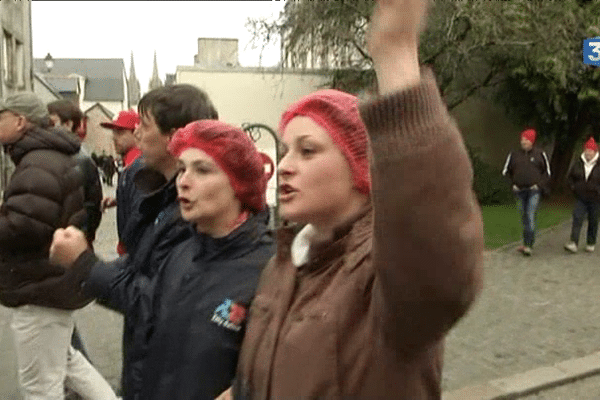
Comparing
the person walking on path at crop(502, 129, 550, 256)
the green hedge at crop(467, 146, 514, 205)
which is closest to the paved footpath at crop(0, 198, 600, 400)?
the person walking on path at crop(502, 129, 550, 256)

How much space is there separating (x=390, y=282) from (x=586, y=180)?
1143cm

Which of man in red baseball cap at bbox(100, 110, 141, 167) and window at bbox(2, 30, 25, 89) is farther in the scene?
window at bbox(2, 30, 25, 89)

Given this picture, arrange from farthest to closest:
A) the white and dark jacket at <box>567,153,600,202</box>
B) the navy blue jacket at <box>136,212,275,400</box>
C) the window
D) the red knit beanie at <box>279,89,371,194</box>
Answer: the window, the white and dark jacket at <box>567,153,600,202</box>, the navy blue jacket at <box>136,212,275,400</box>, the red knit beanie at <box>279,89,371,194</box>

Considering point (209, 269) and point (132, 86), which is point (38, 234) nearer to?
point (209, 269)

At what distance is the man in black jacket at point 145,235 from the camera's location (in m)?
2.71

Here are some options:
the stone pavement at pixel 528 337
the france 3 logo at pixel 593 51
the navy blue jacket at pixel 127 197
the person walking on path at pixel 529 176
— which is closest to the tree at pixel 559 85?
the person walking on path at pixel 529 176

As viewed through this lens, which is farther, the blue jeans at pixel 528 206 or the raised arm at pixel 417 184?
the blue jeans at pixel 528 206

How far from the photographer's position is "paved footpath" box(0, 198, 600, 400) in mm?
5891

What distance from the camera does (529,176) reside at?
38.1ft

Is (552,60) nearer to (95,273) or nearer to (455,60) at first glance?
(455,60)

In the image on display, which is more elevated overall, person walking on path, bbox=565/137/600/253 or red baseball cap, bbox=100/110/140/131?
red baseball cap, bbox=100/110/140/131

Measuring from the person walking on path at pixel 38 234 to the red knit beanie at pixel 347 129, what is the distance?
254 centimetres

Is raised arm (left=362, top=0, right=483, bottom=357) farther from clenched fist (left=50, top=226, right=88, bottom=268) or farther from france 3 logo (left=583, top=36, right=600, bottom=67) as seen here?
france 3 logo (left=583, top=36, right=600, bottom=67)

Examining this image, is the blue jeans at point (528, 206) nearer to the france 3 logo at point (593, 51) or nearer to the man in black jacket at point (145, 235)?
the france 3 logo at point (593, 51)
